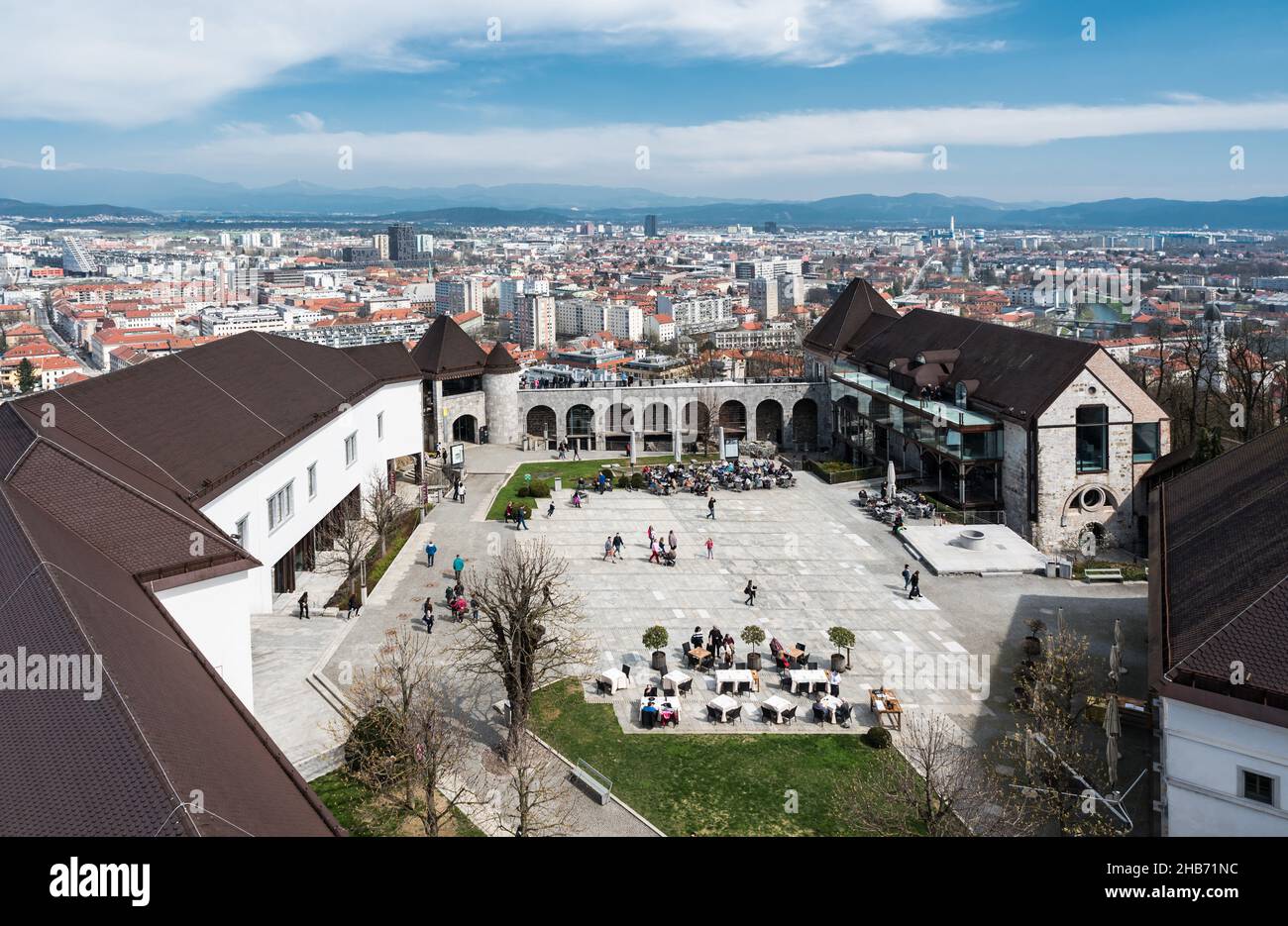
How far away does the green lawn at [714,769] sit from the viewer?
70.7ft

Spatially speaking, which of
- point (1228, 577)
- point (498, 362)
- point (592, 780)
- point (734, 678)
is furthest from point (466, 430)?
point (1228, 577)

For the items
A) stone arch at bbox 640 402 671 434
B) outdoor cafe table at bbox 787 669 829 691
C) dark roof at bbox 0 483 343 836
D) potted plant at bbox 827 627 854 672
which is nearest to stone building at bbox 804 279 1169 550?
stone arch at bbox 640 402 671 434

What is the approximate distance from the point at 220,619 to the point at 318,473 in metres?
18.9

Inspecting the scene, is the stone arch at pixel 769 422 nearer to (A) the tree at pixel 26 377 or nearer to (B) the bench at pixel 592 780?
(B) the bench at pixel 592 780

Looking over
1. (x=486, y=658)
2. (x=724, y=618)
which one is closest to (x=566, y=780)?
(x=486, y=658)

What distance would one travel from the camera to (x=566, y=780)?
2319 cm

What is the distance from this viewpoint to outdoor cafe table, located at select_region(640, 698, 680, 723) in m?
25.9

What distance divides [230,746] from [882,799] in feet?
49.0

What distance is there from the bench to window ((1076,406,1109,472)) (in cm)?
3165

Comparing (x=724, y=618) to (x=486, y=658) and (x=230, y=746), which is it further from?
(x=230, y=746)

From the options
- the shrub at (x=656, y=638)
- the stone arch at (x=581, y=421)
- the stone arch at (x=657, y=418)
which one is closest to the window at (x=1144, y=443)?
the shrub at (x=656, y=638)

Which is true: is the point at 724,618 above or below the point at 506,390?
below
